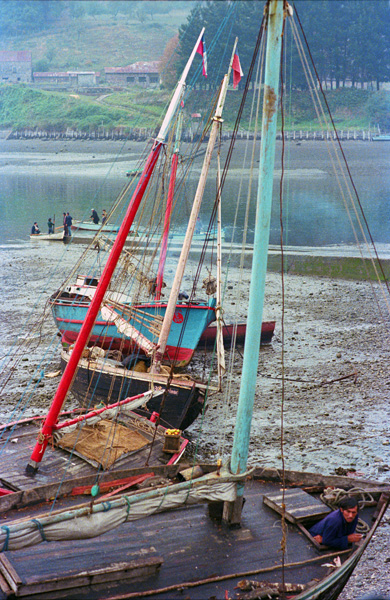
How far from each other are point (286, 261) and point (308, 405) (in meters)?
22.6

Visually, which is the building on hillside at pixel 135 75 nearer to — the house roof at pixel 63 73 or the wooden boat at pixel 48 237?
the house roof at pixel 63 73

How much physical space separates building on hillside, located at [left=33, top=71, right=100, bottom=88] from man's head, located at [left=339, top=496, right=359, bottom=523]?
594ft

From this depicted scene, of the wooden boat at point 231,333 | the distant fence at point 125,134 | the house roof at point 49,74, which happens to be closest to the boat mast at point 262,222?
the wooden boat at point 231,333

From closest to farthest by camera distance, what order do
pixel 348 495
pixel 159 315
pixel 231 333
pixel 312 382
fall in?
pixel 348 495 < pixel 159 315 < pixel 312 382 < pixel 231 333

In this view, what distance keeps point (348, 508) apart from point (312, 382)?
13.9 metres

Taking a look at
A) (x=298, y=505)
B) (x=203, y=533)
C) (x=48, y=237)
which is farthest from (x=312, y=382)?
(x=48, y=237)

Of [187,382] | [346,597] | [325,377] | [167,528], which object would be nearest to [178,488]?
[167,528]

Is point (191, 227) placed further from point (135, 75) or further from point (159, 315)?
point (135, 75)

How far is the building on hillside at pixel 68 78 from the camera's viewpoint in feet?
609

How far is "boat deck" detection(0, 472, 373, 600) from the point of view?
1002 cm

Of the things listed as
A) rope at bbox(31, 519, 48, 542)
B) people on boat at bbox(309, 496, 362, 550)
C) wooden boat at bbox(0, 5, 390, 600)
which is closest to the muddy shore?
people on boat at bbox(309, 496, 362, 550)

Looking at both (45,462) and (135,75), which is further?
(135,75)

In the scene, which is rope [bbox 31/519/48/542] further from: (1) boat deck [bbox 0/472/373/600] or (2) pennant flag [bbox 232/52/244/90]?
(2) pennant flag [bbox 232/52/244/90]

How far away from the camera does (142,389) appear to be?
20406 mm
